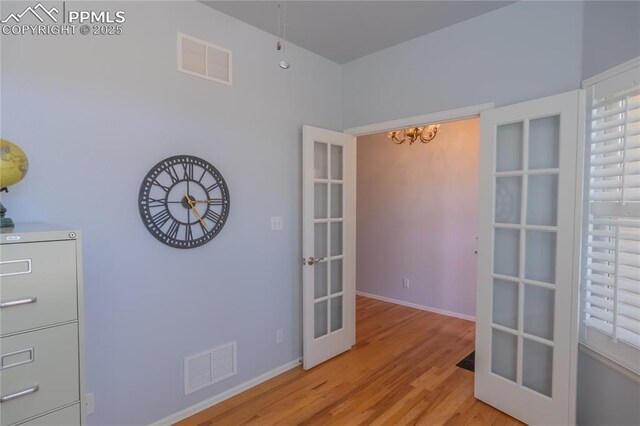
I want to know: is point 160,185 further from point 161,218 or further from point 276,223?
point 276,223

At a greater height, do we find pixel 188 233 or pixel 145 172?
pixel 145 172

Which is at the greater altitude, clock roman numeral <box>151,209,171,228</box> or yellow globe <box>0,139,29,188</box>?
yellow globe <box>0,139,29,188</box>

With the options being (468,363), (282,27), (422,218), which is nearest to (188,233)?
(282,27)

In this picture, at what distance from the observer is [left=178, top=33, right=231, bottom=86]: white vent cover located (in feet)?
7.19

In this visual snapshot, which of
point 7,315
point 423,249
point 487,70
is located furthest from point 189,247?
point 423,249

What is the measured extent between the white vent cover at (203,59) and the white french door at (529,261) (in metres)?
1.92

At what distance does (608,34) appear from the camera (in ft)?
6.06

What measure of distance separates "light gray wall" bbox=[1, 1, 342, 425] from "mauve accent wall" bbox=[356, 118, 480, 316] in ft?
7.34

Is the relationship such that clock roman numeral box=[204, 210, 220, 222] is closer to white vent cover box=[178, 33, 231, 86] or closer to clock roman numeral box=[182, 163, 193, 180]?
clock roman numeral box=[182, 163, 193, 180]

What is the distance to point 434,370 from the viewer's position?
2.87 metres

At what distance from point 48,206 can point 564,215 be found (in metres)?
2.91

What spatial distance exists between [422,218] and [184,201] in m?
3.27

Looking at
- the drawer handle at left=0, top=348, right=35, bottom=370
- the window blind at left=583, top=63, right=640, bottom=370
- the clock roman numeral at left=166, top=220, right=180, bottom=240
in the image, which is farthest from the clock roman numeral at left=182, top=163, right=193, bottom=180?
the window blind at left=583, top=63, right=640, bottom=370

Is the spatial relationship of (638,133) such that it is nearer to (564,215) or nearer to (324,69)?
(564,215)
